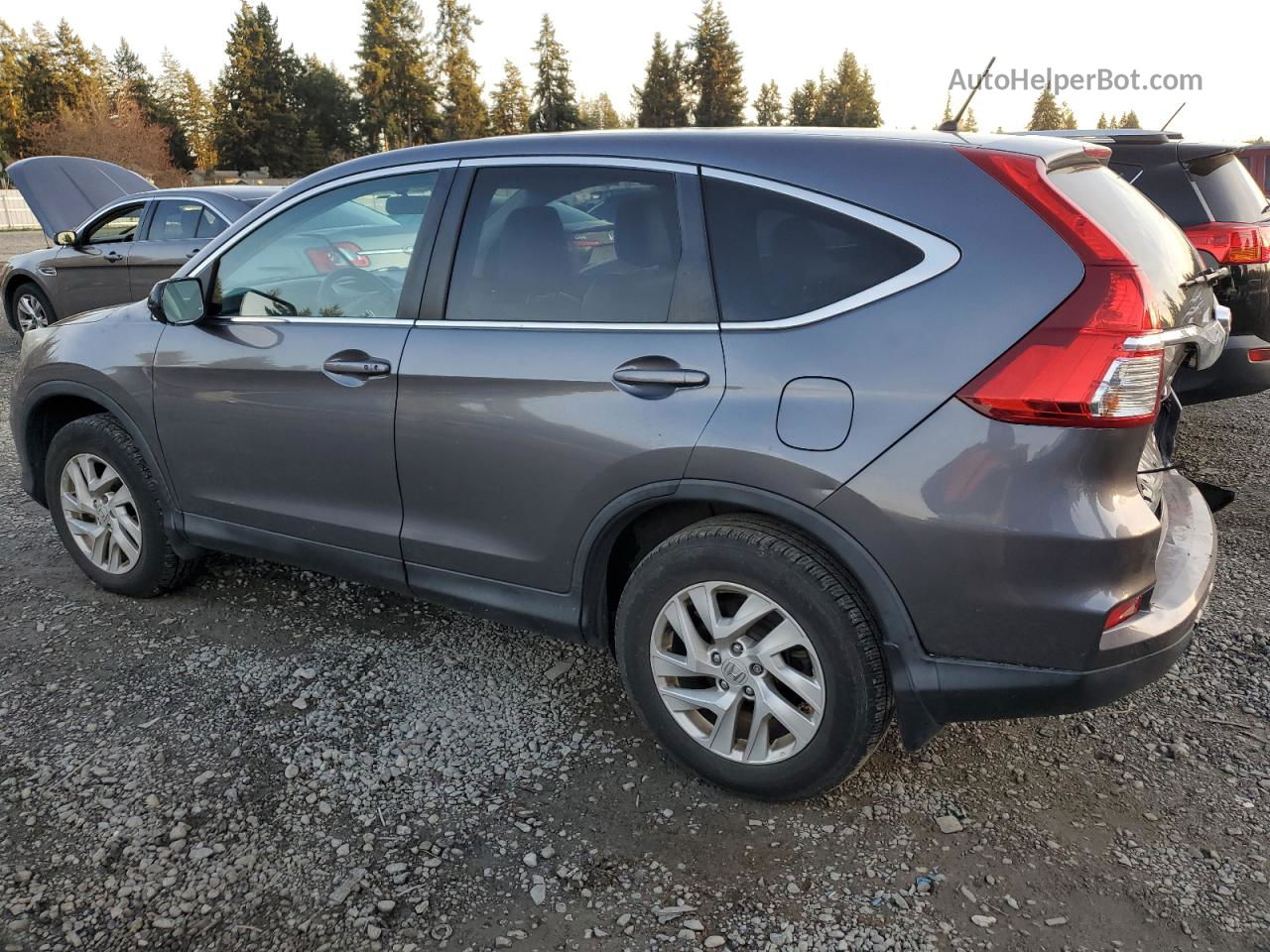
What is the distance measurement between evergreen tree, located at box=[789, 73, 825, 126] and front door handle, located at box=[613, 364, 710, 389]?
90.6 m

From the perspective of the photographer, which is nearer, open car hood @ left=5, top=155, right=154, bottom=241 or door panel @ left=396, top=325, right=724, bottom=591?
door panel @ left=396, top=325, right=724, bottom=591

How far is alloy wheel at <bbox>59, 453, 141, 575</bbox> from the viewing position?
156 inches

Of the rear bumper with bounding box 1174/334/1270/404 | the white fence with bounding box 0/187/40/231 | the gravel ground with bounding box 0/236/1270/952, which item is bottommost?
the white fence with bounding box 0/187/40/231

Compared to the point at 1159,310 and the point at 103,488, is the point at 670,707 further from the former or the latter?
the point at 103,488

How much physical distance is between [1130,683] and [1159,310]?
2.84ft

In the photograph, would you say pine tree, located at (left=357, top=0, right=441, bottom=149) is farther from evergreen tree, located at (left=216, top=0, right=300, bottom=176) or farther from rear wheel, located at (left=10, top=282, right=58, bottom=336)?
rear wheel, located at (left=10, top=282, right=58, bottom=336)

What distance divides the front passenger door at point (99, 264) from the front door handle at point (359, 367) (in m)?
7.34

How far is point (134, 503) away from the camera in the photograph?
391 cm

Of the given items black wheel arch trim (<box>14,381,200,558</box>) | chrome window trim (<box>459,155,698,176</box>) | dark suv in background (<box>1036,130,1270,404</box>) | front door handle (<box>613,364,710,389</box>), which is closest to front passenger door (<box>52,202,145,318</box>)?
black wheel arch trim (<box>14,381,200,558</box>)

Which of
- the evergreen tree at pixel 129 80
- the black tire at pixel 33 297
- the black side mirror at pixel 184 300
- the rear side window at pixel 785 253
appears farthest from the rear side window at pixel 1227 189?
the evergreen tree at pixel 129 80

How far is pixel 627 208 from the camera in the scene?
2770mm

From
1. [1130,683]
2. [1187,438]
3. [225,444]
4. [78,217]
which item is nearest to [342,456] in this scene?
[225,444]

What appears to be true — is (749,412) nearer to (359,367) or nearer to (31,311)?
(359,367)

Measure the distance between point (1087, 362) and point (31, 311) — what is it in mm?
10998
